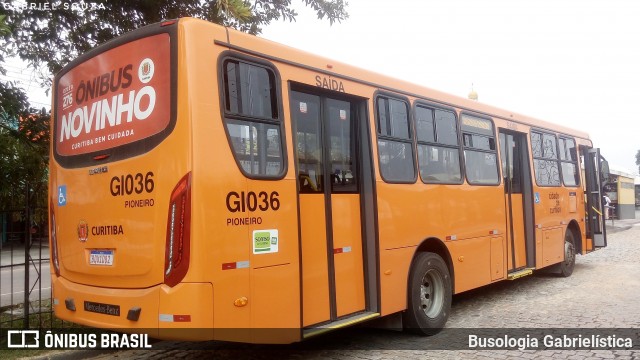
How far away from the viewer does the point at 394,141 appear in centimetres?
627

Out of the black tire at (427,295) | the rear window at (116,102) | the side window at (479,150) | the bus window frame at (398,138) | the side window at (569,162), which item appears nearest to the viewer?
the rear window at (116,102)

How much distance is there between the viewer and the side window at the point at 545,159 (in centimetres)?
988

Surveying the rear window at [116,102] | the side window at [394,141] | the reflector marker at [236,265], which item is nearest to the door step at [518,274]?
the side window at [394,141]

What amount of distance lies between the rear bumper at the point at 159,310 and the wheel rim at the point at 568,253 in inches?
355

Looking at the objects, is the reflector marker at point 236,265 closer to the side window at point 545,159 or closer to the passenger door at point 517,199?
the passenger door at point 517,199

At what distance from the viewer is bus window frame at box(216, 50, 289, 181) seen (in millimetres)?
4285

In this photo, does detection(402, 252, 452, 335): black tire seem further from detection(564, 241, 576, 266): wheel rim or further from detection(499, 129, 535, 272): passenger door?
detection(564, 241, 576, 266): wheel rim

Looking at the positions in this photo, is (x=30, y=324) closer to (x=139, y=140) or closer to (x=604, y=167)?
(x=139, y=140)

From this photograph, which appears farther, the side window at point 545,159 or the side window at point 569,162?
the side window at point 569,162

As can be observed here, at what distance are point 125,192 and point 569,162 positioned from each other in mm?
9890

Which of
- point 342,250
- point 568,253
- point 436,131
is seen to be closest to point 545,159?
point 568,253

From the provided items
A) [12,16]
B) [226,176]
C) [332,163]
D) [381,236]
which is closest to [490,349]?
[381,236]

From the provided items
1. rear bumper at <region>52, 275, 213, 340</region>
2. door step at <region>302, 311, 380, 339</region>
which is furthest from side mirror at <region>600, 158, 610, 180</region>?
rear bumper at <region>52, 275, 213, 340</region>

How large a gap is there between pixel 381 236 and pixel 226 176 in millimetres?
2253
